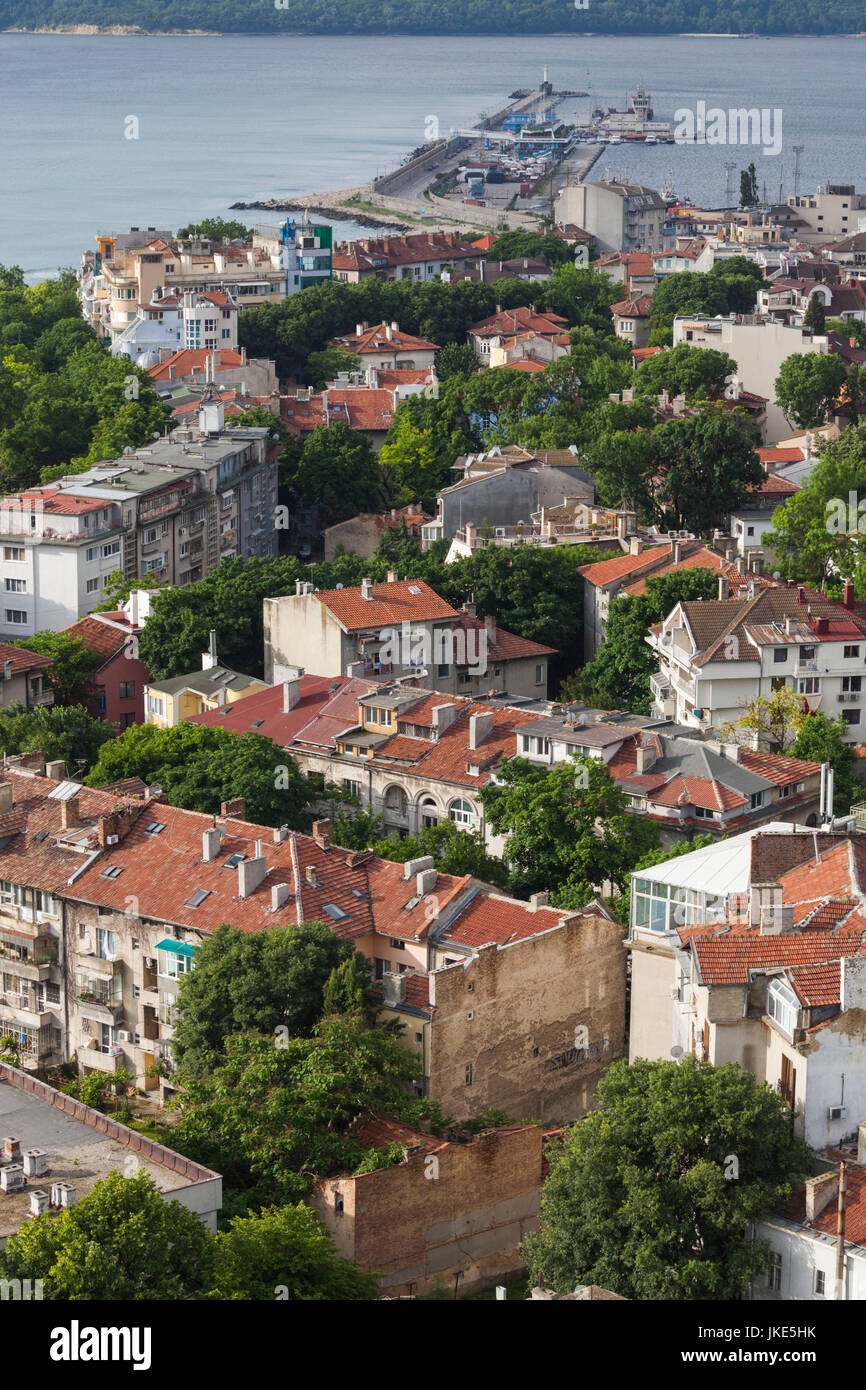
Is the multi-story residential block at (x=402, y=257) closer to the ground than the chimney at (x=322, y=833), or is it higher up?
closer to the ground

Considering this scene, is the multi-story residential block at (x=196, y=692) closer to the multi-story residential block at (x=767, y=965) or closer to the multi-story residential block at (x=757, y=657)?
the multi-story residential block at (x=757, y=657)

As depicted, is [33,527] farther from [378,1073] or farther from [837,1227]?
[837,1227]

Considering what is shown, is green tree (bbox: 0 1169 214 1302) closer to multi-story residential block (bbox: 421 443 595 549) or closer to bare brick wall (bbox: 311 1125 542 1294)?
bare brick wall (bbox: 311 1125 542 1294)

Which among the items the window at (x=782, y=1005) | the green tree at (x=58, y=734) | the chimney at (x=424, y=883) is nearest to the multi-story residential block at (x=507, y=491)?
the green tree at (x=58, y=734)

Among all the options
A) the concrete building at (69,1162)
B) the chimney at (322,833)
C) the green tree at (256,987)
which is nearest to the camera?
the concrete building at (69,1162)

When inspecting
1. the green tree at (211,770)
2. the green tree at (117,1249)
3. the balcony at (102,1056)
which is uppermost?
the green tree at (117,1249)

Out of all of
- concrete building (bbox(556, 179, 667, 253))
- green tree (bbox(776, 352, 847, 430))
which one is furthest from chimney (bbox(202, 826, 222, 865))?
concrete building (bbox(556, 179, 667, 253))
